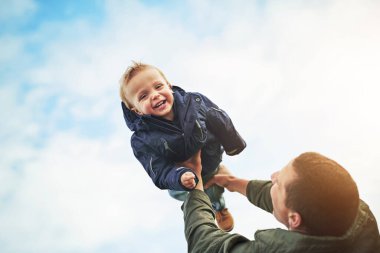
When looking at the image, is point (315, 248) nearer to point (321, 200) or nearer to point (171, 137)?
point (321, 200)

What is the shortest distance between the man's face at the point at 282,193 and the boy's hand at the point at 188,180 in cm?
42

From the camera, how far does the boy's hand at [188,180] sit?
1.65 m

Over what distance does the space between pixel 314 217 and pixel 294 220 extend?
0.25 feet

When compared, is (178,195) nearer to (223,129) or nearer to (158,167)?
(158,167)

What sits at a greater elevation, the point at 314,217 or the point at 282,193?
the point at 282,193

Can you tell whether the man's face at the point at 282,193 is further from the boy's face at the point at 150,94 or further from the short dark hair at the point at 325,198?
the boy's face at the point at 150,94

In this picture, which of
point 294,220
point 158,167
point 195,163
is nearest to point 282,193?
point 294,220

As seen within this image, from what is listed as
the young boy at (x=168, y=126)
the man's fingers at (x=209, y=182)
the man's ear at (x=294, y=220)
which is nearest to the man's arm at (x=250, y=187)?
the man's fingers at (x=209, y=182)

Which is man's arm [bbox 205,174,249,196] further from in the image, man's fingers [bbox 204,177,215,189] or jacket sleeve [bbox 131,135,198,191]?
jacket sleeve [bbox 131,135,198,191]

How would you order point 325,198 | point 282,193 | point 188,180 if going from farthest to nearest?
point 188,180 < point 282,193 < point 325,198

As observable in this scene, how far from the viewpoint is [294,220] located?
1.27 meters

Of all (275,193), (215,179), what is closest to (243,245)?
(275,193)

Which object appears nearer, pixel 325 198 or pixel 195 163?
pixel 325 198

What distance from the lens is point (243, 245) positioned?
133cm
